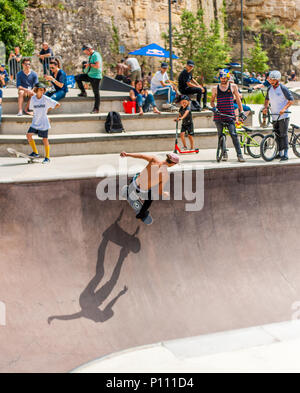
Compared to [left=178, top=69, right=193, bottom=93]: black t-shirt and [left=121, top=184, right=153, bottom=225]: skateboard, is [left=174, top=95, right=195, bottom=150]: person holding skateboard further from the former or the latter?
[left=121, top=184, right=153, bottom=225]: skateboard

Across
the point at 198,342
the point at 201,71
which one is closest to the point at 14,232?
the point at 198,342

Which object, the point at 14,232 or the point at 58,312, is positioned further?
the point at 14,232

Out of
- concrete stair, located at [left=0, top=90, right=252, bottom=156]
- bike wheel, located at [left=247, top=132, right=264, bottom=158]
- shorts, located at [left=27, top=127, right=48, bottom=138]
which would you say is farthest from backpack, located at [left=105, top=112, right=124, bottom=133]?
bike wheel, located at [left=247, top=132, right=264, bottom=158]

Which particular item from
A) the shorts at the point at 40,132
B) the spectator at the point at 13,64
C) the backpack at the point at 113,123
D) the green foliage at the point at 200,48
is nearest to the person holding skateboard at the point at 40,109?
the shorts at the point at 40,132

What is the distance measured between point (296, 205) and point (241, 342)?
→ 395cm

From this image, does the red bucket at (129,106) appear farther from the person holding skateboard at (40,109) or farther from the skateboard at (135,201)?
the skateboard at (135,201)

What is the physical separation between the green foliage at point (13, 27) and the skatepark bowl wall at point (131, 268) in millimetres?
22654

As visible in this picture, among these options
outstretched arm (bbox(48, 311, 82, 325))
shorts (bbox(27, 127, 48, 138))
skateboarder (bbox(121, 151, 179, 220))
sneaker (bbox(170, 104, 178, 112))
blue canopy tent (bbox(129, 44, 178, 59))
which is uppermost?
blue canopy tent (bbox(129, 44, 178, 59))

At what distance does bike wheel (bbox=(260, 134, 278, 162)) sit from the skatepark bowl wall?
2.94 metres

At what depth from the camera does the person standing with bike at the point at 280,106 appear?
34.4 feet

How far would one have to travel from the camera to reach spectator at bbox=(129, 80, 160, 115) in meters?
13.8

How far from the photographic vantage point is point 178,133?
12.8 meters

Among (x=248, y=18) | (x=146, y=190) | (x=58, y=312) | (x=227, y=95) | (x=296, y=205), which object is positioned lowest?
(x=58, y=312)

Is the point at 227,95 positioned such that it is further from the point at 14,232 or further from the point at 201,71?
the point at 201,71
